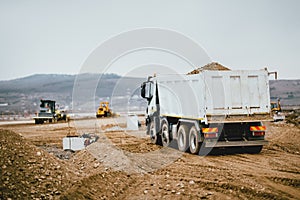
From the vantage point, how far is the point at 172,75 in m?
14.5

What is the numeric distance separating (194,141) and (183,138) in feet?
3.20

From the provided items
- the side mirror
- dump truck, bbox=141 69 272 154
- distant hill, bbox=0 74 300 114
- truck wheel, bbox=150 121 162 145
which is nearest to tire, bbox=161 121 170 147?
truck wheel, bbox=150 121 162 145

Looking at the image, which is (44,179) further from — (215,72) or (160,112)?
(160,112)

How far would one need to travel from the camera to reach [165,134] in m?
15.6

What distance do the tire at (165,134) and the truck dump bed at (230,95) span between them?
111 inches

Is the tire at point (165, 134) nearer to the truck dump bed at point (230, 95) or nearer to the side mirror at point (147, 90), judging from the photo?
the side mirror at point (147, 90)

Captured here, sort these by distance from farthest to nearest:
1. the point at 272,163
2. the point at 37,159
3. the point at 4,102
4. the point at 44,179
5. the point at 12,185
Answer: the point at 4,102 < the point at 272,163 < the point at 37,159 < the point at 44,179 < the point at 12,185

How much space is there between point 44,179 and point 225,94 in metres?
7.05

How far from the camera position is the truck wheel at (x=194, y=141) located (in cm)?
1231

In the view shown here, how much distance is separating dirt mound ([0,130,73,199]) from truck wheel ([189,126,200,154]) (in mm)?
5376

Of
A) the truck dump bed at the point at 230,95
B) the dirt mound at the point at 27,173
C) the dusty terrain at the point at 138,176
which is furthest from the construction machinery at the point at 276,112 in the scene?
the dirt mound at the point at 27,173

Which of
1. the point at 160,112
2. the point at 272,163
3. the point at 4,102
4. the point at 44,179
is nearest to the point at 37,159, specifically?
the point at 44,179

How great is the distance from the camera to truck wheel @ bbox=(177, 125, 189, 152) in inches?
522

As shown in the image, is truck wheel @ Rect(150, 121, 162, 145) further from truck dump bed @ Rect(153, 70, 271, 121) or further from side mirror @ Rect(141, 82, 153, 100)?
truck dump bed @ Rect(153, 70, 271, 121)
